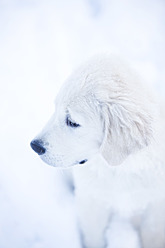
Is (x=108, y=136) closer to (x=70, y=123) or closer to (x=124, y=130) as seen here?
(x=124, y=130)

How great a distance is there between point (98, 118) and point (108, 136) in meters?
0.16

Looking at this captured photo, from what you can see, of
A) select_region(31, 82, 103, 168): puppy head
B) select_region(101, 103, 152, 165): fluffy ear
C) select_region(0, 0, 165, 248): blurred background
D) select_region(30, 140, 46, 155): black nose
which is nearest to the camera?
select_region(101, 103, 152, 165): fluffy ear

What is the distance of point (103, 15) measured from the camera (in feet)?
13.9

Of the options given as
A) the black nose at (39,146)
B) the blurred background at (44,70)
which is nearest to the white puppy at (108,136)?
the black nose at (39,146)

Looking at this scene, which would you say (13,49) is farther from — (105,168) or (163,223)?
(163,223)

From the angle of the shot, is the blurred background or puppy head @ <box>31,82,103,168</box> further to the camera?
the blurred background

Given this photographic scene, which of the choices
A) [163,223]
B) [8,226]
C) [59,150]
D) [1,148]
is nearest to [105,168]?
[59,150]

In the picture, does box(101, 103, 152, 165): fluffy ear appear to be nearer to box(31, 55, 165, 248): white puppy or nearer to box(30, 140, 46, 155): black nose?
box(31, 55, 165, 248): white puppy

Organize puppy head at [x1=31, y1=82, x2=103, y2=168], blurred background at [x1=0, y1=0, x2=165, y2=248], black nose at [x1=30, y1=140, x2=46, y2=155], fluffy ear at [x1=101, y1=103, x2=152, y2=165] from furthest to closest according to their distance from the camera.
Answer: blurred background at [x1=0, y1=0, x2=165, y2=248] → black nose at [x1=30, y1=140, x2=46, y2=155] → puppy head at [x1=31, y1=82, x2=103, y2=168] → fluffy ear at [x1=101, y1=103, x2=152, y2=165]

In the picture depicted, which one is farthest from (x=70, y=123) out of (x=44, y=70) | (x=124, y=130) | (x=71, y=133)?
(x=44, y=70)

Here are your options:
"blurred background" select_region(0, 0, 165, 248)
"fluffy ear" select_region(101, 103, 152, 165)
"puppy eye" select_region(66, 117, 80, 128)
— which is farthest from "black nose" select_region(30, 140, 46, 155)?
"blurred background" select_region(0, 0, 165, 248)

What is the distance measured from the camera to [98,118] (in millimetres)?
1796

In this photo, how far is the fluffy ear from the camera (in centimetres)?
168

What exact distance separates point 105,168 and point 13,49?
2721 mm
